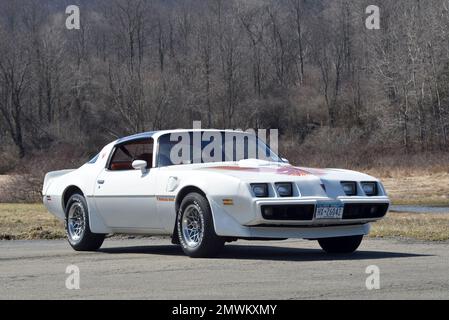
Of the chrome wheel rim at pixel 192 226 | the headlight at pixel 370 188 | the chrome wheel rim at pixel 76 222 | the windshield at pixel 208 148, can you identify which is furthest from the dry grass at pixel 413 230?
the chrome wheel rim at pixel 76 222

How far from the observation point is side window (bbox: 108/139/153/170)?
1226cm

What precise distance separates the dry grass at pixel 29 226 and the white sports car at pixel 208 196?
10.0 feet

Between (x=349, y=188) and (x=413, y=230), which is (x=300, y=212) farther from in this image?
(x=413, y=230)

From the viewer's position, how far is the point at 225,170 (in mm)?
10781

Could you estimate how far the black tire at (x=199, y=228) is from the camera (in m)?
10.5

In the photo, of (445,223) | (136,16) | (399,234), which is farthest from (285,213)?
(136,16)

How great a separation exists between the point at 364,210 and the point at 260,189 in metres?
1.37

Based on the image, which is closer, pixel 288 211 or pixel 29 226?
pixel 288 211

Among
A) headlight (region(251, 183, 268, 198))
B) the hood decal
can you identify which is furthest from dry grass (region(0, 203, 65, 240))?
headlight (region(251, 183, 268, 198))

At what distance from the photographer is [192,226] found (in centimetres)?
1080

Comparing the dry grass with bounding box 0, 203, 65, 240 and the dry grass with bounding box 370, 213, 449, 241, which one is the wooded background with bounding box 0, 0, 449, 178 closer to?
the dry grass with bounding box 0, 203, 65, 240

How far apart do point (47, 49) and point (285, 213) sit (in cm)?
6475

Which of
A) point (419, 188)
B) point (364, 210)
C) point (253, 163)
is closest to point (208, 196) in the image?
point (253, 163)

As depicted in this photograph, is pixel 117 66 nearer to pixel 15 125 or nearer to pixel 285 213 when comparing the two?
pixel 15 125
